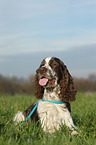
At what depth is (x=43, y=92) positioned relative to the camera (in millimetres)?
4215

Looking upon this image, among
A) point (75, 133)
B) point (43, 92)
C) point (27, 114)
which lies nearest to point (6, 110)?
point (27, 114)

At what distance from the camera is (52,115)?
3949 millimetres

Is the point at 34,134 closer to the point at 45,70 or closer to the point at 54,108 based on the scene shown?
the point at 54,108

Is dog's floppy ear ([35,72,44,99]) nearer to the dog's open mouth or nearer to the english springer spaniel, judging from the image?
the english springer spaniel

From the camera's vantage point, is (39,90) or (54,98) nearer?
(54,98)

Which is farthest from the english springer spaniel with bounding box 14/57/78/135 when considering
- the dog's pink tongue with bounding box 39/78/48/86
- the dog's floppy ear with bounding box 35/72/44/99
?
the dog's floppy ear with bounding box 35/72/44/99

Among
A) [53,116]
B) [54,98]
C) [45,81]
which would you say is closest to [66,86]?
[54,98]

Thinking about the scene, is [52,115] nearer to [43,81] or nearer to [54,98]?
[54,98]

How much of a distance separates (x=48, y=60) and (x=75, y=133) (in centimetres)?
142

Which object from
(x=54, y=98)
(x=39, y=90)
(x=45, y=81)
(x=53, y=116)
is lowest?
(x=53, y=116)

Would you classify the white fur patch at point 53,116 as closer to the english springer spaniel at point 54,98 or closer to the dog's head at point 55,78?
the english springer spaniel at point 54,98

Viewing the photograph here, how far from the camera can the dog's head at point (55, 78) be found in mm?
3787

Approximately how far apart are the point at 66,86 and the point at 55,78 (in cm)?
35

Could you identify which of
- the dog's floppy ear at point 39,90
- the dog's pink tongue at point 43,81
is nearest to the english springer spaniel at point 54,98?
the dog's pink tongue at point 43,81
